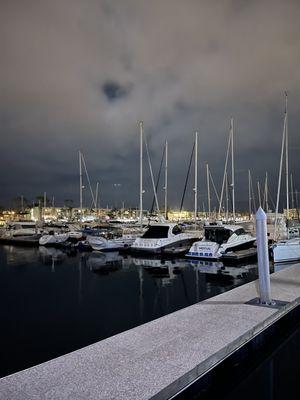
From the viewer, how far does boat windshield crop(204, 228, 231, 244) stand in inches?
881

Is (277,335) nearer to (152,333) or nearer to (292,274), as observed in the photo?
(152,333)

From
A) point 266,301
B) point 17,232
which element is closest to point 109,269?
point 266,301

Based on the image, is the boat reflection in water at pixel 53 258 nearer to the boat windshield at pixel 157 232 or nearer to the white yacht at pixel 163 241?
the white yacht at pixel 163 241

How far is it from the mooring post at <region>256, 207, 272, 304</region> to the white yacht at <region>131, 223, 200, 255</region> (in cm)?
1553

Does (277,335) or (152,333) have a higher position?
(152,333)

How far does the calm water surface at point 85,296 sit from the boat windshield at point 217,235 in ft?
8.75

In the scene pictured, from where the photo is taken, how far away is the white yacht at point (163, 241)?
952 inches

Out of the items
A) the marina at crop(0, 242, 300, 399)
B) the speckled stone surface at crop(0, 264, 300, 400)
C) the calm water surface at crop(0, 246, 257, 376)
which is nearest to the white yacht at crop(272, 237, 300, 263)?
the calm water surface at crop(0, 246, 257, 376)

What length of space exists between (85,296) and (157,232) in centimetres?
1295

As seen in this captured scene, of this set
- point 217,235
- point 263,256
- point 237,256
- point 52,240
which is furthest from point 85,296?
point 52,240

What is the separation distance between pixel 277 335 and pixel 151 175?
30419 mm

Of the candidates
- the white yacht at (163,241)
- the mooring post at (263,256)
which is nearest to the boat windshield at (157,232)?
the white yacht at (163,241)

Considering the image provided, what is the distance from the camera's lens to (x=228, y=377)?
639 cm

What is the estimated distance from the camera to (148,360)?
5359 mm
